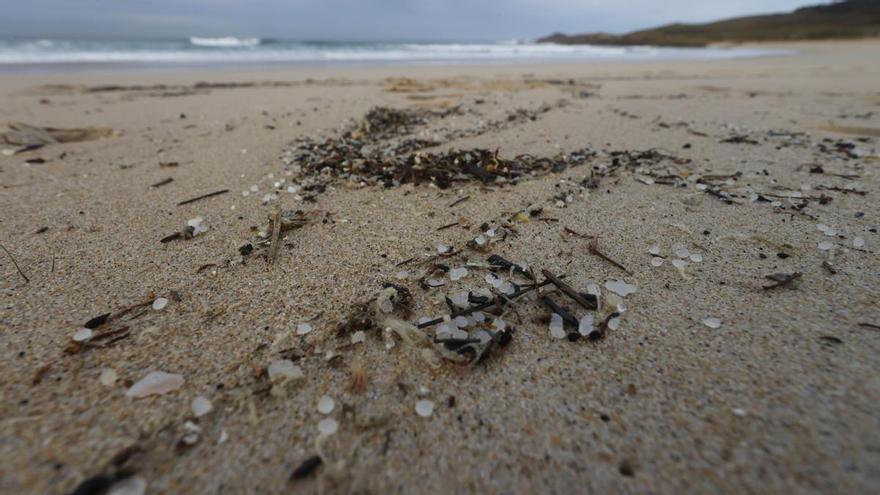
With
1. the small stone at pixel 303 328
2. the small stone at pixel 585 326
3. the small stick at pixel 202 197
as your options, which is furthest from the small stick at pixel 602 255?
the small stick at pixel 202 197

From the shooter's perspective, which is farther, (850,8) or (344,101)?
(850,8)

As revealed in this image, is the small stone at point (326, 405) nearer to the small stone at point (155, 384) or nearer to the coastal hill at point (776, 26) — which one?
the small stone at point (155, 384)

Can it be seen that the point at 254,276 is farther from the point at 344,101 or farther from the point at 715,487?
the point at 344,101

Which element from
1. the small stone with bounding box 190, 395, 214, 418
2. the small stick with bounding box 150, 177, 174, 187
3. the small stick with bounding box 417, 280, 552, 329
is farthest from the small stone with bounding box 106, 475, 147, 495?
the small stick with bounding box 150, 177, 174, 187

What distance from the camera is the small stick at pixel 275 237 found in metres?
1.94

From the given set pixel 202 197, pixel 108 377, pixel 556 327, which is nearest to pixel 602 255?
pixel 556 327

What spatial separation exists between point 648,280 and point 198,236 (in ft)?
7.57

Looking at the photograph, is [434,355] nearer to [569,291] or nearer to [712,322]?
[569,291]

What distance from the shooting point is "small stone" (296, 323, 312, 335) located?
4.83ft

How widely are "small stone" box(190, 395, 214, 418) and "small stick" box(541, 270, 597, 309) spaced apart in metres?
1.33

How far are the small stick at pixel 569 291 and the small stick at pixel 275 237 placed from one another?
1308 mm

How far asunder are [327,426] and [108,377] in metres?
0.74

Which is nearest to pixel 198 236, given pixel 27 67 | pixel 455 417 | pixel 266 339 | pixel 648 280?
pixel 266 339

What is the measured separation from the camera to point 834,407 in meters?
1.08
